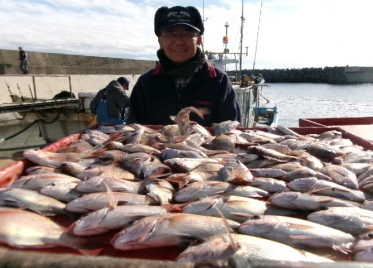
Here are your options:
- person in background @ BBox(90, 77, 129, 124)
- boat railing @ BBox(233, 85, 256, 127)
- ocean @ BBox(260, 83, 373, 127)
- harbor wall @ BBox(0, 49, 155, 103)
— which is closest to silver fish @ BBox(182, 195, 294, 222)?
person in background @ BBox(90, 77, 129, 124)

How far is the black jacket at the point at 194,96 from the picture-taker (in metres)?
4.83

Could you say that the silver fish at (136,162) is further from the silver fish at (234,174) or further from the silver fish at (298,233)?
the silver fish at (298,233)

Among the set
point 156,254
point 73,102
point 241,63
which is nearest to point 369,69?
point 241,63

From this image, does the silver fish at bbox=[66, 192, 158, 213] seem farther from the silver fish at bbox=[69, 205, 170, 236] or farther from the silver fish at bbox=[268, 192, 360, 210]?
the silver fish at bbox=[268, 192, 360, 210]

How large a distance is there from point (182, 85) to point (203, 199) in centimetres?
307

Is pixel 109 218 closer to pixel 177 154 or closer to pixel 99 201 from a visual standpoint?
pixel 99 201

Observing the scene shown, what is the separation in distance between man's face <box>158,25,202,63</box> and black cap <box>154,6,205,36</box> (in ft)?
0.23

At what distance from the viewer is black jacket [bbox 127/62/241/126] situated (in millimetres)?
4828

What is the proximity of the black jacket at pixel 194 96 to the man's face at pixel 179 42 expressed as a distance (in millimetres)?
334

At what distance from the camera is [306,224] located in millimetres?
1798

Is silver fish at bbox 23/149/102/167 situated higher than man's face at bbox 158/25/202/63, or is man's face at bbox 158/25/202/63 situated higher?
man's face at bbox 158/25/202/63

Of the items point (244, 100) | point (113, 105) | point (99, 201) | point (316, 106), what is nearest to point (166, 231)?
point (99, 201)

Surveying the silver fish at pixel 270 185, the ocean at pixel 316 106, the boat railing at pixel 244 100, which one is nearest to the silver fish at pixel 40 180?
the silver fish at pixel 270 185

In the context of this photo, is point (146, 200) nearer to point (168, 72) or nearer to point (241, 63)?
point (168, 72)
